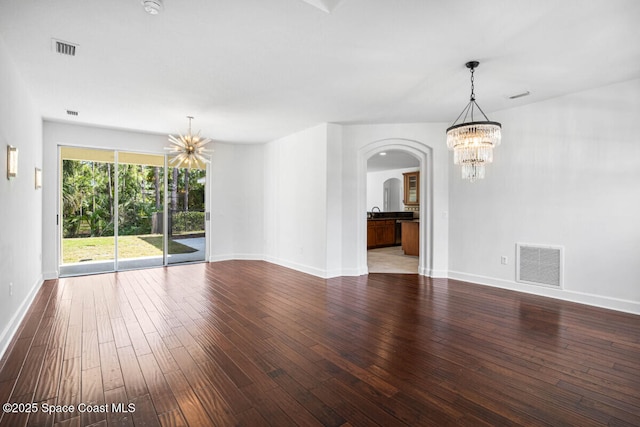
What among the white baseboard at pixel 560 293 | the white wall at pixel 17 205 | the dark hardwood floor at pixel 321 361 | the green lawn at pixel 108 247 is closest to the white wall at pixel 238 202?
the green lawn at pixel 108 247

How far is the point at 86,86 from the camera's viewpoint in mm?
3988

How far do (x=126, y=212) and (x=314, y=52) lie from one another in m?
5.38

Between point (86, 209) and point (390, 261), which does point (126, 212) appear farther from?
point (390, 261)

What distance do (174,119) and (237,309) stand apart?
362 cm

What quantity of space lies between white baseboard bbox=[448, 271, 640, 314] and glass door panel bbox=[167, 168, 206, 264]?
220 inches

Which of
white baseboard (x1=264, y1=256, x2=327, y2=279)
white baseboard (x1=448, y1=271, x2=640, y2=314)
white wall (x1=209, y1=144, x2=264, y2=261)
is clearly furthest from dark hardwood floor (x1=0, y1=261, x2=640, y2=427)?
white wall (x1=209, y1=144, x2=264, y2=261)

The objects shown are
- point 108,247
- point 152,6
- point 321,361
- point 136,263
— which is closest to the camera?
point 152,6

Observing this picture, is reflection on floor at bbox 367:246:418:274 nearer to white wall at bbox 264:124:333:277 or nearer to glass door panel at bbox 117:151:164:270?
white wall at bbox 264:124:333:277

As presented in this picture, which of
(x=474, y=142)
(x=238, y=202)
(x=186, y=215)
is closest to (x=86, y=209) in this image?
(x=186, y=215)

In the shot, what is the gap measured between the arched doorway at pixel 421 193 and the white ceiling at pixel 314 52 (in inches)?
39.5

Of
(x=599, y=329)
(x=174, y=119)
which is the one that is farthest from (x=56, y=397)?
(x=599, y=329)

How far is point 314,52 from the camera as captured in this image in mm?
3105

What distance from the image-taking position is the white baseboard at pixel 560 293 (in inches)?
152

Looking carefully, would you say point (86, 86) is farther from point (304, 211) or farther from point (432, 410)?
point (432, 410)
